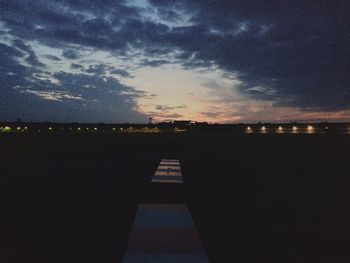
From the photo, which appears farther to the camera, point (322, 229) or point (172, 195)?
point (172, 195)

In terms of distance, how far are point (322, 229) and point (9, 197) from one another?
335 inches

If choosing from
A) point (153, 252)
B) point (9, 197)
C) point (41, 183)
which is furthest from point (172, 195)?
point (41, 183)

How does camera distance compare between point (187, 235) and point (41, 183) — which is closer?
point (187, 235)

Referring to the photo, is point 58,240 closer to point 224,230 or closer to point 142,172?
point 224,230

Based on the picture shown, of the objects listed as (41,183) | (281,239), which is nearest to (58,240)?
(281,239)

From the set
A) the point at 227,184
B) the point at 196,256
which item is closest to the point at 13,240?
the point at 196,256

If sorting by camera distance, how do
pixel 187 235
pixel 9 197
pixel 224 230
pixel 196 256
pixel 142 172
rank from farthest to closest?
pixel 142 172 → pixel 9 197 → pixel 224 230 → pixel 187 235 → pixel 196 256

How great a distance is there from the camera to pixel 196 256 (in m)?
5.27

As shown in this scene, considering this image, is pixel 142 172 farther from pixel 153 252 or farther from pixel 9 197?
pixel 153 252

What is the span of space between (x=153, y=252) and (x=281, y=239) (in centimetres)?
266

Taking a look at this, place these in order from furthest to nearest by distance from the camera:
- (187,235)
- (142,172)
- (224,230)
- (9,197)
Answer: (142,172)
(9,197)
(224,230)
(187,235)

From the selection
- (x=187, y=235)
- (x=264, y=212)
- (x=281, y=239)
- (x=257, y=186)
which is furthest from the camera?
(x=257, y=186)

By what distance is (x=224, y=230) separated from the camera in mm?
7363

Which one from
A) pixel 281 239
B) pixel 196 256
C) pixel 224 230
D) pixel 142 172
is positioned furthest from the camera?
pixel 142 172
